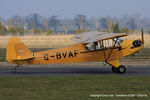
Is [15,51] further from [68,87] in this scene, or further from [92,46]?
[68,87]

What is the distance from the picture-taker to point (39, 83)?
1279 centimetres

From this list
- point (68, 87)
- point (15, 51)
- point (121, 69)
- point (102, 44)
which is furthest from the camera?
point (102, 44)

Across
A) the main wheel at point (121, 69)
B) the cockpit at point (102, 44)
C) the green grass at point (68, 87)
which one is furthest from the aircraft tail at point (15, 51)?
the main wheel at point (121, 69)

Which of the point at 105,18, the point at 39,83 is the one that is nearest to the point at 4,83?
the point at 39,83

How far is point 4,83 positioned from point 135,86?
16.4ft

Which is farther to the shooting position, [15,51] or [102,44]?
[102,44]

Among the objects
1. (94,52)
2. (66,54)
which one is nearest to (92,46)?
(94,52)

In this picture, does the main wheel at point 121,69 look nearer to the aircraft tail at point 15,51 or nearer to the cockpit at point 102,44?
the cockpit at point 102,44

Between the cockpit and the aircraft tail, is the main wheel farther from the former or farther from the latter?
the aircraft tail

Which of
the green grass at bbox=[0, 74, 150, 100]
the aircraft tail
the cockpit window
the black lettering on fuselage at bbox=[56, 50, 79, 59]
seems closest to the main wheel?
the cockpit window

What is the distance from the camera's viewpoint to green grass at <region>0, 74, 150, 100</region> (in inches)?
400

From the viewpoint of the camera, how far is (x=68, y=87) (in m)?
11.8

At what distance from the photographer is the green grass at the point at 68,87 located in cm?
1015

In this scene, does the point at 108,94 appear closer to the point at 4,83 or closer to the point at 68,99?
the point at 68,99
